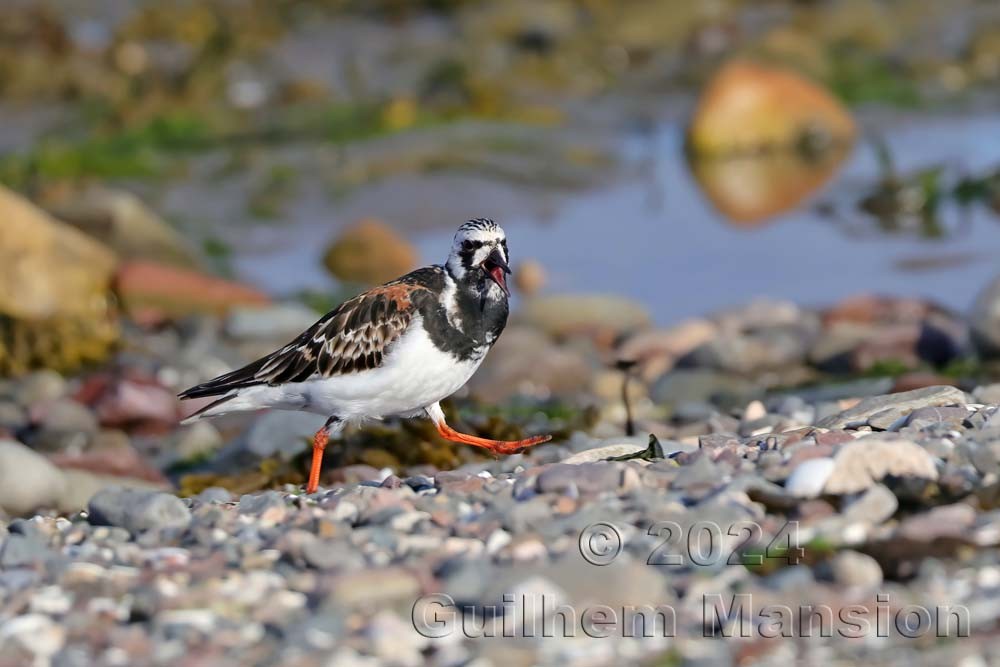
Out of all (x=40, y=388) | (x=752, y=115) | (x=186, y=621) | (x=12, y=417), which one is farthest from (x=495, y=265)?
(x=752, y=115)

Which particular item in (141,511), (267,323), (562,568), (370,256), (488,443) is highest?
(370,256)

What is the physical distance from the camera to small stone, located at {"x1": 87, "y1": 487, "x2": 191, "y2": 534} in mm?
4719

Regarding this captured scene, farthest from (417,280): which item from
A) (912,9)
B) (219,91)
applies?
(912,9)

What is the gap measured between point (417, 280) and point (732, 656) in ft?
8.44

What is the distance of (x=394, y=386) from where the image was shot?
564cm

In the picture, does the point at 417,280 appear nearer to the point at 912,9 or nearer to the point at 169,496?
the point at 169,496

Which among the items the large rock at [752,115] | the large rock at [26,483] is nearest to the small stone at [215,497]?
the large rock at [26,483]

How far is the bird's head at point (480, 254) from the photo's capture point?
5711mm

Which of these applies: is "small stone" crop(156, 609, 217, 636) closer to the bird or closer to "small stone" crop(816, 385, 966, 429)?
the bird

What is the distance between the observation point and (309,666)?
3.60 metres

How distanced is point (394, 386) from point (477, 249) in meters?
0.58

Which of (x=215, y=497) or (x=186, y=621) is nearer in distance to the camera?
(x=186, y=621)

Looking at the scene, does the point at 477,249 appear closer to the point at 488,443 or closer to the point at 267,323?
the point at 488,443

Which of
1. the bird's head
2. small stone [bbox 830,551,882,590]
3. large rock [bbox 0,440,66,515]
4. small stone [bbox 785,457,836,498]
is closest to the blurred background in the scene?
large rock [bbox 0,440,66,515]
